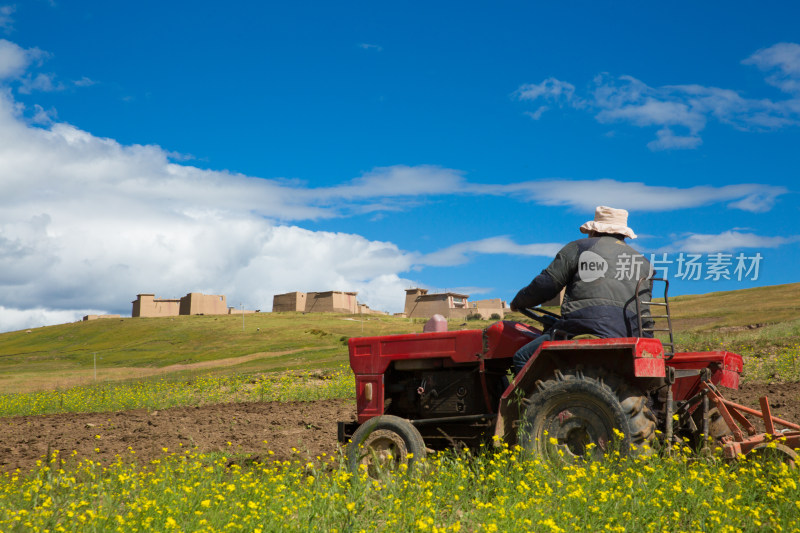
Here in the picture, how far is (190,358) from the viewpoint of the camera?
35.5 metres

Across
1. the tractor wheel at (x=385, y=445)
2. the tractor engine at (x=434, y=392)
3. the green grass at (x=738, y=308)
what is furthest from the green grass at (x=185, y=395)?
the green grass at (x=738, y=308)

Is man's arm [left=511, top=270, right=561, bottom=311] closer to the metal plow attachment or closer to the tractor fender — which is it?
the tractor fender

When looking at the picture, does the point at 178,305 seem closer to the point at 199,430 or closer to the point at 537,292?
the point at 199,430

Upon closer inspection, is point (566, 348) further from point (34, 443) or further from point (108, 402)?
point (108, 402)

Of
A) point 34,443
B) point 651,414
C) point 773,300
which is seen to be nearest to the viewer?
point 651,414

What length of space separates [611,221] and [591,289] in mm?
761

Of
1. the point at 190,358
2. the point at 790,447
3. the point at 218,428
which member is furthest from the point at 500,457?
the point at 190,358

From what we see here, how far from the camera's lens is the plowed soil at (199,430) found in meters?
8.51

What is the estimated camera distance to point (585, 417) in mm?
4930

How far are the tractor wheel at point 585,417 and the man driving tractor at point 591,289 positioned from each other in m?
0.33

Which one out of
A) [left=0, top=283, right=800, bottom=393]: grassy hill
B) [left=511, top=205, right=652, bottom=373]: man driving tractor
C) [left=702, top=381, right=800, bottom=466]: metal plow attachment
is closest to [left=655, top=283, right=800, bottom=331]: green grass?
[left=0, top=283, right=800, bottom=393]: grassy hill

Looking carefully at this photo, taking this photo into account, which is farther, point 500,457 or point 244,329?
point 244,329

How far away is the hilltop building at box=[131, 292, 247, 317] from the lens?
70.8 meters

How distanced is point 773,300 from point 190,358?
37.7 metres
